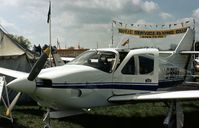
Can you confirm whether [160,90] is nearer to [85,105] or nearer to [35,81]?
[85,105]

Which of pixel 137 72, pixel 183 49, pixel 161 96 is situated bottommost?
pixel 161 96

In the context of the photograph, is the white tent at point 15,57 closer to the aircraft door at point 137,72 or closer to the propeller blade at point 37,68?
the aircraft door at point 137,72

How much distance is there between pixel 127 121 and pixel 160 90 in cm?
140

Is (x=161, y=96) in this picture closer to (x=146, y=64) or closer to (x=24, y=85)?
(x=146, y=64)

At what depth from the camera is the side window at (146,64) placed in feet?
31.8

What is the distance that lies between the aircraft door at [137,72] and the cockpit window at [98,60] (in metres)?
0.30

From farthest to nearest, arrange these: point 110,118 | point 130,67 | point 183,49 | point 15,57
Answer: point 15,57 < point 183,49 < point 110,118 < point 130,67

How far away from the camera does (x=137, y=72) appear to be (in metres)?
9.61

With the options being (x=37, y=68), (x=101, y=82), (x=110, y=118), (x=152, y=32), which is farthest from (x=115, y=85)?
(x=152, y=32)

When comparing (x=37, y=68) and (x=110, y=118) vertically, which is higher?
(x=37, y=68)

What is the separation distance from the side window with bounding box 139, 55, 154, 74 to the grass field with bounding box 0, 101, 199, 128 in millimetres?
1607

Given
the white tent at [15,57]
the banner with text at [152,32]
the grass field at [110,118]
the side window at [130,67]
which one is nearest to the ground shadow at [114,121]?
the grass field at [110,118]

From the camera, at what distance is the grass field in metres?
9.82

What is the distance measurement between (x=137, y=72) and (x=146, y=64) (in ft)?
1.25
